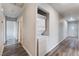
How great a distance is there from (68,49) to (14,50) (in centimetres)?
111

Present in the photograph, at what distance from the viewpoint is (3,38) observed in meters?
1.78

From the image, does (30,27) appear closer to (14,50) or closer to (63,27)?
(14,50)

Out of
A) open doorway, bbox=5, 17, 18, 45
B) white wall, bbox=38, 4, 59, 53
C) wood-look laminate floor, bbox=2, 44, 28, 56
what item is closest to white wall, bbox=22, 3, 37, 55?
wood-look laminate floor, bbox=2, 44, 28, 56

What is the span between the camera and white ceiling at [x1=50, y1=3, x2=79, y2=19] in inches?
72.6

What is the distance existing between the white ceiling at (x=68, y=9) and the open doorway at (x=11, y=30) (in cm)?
85

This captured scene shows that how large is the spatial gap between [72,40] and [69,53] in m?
0.39

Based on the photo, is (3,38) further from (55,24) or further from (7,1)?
(55,24)

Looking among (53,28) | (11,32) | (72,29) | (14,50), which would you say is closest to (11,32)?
(11,32)

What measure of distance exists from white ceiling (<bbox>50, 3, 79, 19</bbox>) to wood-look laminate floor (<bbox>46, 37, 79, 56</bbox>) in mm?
538

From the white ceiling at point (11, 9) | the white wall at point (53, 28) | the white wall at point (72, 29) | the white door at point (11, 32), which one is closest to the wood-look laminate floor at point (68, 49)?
the white wall at point (72, 29)

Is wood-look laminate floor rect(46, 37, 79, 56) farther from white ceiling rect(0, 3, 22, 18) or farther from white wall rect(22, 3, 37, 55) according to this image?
white ceiling rect(0, 3, 22, 18)

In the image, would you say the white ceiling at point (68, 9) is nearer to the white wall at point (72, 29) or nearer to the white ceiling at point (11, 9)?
Result: the white wall at point (72, 29)

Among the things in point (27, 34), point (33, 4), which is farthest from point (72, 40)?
point (33, 4)

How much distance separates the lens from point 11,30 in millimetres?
1820
